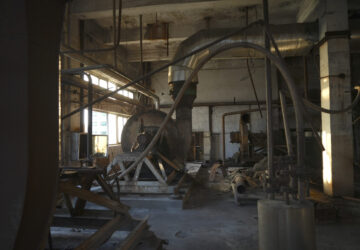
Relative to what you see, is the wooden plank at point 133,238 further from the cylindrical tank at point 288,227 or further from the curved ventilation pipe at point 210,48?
the curved ventilation pipe at point 210,48

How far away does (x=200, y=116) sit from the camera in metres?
15.9

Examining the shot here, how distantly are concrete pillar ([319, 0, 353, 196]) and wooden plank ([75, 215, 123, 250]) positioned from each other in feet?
16.6

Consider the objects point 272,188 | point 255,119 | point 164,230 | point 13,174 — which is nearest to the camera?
point 13,174

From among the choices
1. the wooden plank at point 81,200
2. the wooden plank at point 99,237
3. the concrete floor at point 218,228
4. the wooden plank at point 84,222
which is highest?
the wooden plank at point 81,200

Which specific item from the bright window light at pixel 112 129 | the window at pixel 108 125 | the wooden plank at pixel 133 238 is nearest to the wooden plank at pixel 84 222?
the wooden plank at pixel 133 238

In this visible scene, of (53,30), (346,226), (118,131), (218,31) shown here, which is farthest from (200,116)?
(53,30)

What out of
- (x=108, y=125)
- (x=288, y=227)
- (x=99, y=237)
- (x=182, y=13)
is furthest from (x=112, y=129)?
(x=288, y=227)

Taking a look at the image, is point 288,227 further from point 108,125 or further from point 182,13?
point 108,125

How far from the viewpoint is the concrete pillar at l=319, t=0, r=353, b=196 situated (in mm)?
5672

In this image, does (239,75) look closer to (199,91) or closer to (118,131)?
(199,91)

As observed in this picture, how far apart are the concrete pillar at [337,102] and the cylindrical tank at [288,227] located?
4499 millimetres

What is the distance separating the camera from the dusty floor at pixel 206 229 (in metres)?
3.49

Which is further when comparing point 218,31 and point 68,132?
point 68,132

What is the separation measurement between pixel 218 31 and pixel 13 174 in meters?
6.67
